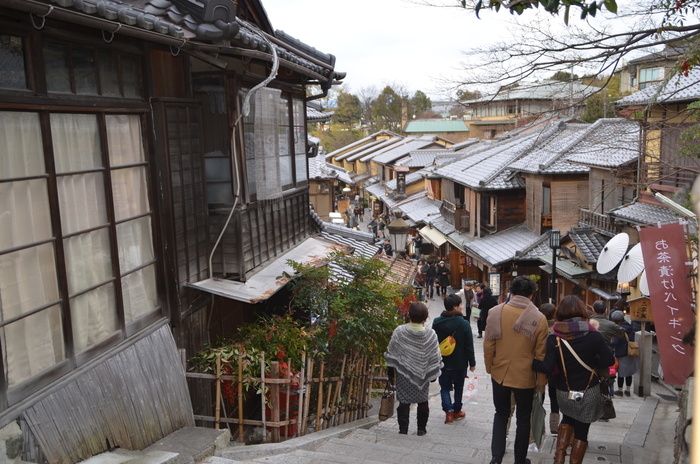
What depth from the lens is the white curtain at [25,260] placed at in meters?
4.82

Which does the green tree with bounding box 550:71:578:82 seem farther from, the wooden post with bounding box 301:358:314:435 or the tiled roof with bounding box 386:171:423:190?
the tiled roof with bounding box 386:171:423:190

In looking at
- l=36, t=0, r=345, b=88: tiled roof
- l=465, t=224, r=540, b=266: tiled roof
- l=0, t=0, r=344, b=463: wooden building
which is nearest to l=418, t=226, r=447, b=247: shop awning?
l=465, t=224, r=540, b=266: tiled roof

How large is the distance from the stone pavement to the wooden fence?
0.80 feet

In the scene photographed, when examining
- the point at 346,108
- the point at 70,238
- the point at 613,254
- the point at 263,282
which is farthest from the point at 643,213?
the point at 346,108

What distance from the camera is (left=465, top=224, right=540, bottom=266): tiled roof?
25745 millimetres

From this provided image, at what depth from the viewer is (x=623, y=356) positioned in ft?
33.6

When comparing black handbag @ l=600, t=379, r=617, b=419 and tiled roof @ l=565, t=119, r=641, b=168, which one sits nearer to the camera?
black handbag @ l=600, t=379, r=617, b=419

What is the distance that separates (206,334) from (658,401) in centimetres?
702

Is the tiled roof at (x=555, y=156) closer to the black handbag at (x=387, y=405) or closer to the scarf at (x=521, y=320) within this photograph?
the black handbag at (x=387, y=405)

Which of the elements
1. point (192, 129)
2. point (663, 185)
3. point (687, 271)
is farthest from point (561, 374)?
point (663, 185)

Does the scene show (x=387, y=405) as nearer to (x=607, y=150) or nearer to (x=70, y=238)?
(x=70, y=238)

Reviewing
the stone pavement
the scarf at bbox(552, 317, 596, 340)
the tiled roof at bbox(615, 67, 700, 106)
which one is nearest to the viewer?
the scarf at bbox(552, 317, 596, 340)

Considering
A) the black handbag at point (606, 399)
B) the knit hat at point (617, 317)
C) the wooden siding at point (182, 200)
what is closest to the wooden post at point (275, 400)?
the wooden siding at point (182, 200)

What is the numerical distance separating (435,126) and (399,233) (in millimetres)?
65867
